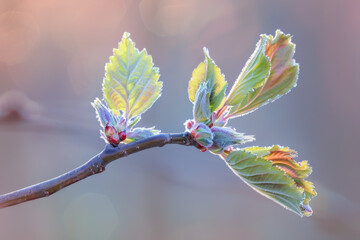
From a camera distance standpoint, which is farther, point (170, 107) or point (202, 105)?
point (170, 107)

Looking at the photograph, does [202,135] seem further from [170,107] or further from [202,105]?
[170,107]

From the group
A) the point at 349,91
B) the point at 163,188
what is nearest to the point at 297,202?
the point at 349,91

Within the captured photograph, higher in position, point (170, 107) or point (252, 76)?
point (170, 107)

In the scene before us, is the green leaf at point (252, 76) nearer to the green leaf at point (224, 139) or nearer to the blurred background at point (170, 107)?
the green leaf at point (224, 139)

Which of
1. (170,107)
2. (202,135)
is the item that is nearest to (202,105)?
(202,135)

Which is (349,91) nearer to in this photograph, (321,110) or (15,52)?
(321,110)

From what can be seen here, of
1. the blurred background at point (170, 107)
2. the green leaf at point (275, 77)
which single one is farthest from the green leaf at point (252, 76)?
the blurred background at point (170, 107)

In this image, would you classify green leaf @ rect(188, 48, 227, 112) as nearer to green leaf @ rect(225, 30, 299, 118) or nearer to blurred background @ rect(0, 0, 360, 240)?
green leaf @ rect(225, 30, 299, 118)
